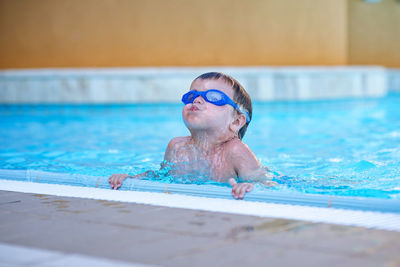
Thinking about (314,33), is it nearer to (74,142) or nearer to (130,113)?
(130,113)

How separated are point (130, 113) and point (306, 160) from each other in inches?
231

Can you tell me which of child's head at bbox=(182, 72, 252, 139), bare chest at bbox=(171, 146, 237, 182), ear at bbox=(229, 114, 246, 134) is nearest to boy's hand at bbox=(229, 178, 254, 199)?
bare chest at bbox=(171, 146, 237, 182)

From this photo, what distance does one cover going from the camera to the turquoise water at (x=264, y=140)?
193 inches

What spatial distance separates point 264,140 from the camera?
24.0 ft

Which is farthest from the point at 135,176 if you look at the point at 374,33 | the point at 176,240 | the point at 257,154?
the point at 374,33

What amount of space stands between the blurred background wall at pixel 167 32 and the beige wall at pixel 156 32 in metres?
0.02

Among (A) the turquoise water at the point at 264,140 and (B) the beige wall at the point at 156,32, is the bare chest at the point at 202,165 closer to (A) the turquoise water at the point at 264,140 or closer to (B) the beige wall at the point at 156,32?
(A) the turquoise water at the point at 264,140

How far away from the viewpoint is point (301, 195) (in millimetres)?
2727

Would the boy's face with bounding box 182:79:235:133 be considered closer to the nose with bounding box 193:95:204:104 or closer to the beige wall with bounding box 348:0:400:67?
the nose with bounding box 193:95:204:104

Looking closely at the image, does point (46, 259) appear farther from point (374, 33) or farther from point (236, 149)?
point (374, 33)

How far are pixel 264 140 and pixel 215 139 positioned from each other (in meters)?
3.55

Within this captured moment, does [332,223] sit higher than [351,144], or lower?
lower

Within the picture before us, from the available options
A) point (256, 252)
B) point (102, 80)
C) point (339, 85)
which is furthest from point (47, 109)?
point (256, 252)

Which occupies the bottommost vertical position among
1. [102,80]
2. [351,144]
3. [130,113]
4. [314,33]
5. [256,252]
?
Answer: [256,252]
